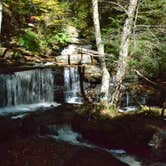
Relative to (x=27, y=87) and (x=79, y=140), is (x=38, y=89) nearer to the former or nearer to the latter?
(x=27, y=87)

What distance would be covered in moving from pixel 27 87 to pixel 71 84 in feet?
7.77

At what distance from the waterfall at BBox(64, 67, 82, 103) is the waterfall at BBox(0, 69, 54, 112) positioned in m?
0.75

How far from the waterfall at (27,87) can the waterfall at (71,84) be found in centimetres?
75

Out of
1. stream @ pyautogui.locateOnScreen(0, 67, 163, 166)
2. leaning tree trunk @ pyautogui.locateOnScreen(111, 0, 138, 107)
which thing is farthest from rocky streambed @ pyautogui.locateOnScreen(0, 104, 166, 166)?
stream @ pyautogui.locateOnScreen(0, 67, 163, 166)

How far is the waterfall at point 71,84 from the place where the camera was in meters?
18.3

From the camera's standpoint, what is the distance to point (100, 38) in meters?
14.7

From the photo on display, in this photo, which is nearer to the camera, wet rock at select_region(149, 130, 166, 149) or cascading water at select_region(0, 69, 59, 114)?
wet rock at select_region(149, 130, 166, 149)

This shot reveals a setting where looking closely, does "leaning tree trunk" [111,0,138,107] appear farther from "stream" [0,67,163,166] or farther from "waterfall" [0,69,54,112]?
"waterfall" [0,69,54,112]

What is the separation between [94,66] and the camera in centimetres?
1930

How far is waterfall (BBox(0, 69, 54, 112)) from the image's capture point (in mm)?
16656

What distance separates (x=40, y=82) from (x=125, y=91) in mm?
3906

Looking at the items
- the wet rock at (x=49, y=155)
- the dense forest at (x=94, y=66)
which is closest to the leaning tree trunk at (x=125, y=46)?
the dense forest at (x=94, y=66)

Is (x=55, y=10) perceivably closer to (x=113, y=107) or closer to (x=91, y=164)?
(x=113, y=107)

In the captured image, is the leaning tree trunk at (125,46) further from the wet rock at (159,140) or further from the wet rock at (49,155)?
the wet rock at (49,155)
